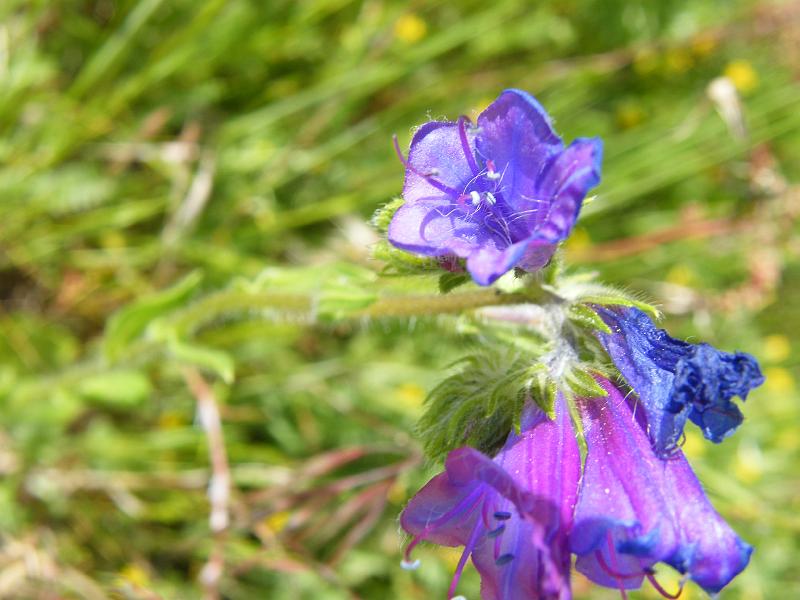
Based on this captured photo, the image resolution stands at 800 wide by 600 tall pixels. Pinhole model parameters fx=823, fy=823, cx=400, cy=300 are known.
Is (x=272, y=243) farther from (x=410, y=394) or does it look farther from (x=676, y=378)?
(x=676, y=378)

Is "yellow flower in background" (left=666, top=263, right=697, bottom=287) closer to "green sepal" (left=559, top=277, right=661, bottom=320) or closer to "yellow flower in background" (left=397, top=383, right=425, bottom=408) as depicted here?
"yellow flower in background" (left=397, top=383, right=425, bottom=408)

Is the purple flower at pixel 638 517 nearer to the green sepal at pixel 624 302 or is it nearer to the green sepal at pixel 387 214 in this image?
the green sepal at pixel 624 302

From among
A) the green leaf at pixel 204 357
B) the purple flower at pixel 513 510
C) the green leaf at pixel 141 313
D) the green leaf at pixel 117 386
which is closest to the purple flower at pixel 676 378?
the purple flower at pixel 513 510

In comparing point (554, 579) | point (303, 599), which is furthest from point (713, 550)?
point (303, 599)

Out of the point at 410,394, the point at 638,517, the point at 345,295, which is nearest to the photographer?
the point at 638,517

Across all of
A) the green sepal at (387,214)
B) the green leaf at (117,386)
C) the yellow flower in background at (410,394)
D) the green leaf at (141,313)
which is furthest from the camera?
the yellow flower in background at (410,394)

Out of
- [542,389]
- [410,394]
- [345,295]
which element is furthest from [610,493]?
[410,394]
